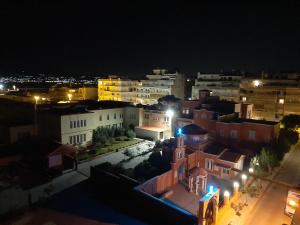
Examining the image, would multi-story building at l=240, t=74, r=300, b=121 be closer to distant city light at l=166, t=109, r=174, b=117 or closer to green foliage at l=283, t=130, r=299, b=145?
green foliage at l=283, t=130, r=299, b=145

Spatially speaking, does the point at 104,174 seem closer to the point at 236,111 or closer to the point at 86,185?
the point at 86,185

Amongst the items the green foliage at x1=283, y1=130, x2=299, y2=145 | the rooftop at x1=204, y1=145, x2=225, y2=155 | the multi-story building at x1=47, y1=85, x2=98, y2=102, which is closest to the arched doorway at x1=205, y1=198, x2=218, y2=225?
the rooftop at x1=204, y1=145, x2=225, y2=155

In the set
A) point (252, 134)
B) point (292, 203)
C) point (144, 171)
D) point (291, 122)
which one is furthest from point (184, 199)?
point (291, 122)

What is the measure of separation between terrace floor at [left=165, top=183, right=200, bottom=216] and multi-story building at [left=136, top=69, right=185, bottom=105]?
162 ft

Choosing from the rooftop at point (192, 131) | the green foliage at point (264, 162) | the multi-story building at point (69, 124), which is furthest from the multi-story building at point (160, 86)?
the green foliage at point (264, 162)

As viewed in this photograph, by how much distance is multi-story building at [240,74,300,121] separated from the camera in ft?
166

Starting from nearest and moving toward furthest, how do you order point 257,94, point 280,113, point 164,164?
point 164,164
point 280,113
point 257,94

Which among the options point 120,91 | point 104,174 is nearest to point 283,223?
point 104,174

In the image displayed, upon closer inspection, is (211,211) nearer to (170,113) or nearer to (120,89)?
(170,113)

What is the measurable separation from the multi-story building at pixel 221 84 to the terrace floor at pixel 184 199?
42.3 m

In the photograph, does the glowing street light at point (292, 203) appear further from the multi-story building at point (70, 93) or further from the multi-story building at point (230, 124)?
the multi-story building at point (70, 93)

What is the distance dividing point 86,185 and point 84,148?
41.9ft

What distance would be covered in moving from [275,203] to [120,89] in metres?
61.7

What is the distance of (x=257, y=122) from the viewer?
3319 cm
